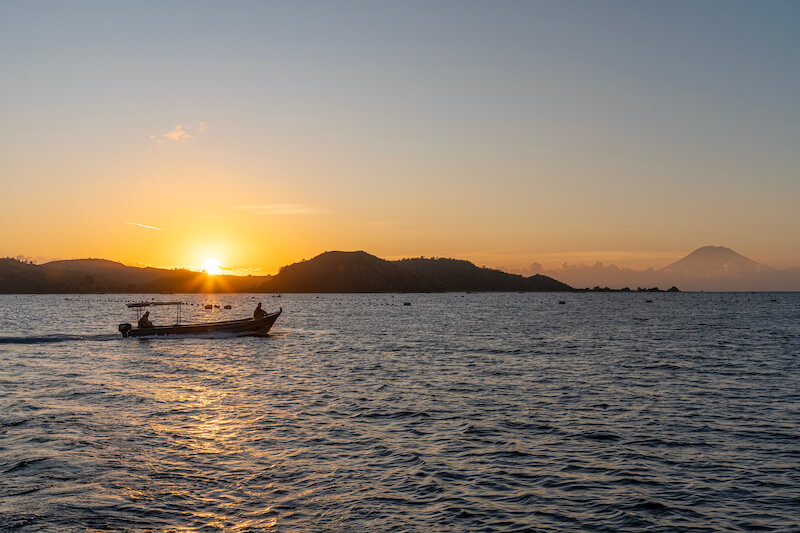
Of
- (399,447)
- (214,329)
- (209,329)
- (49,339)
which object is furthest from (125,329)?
(399,447)

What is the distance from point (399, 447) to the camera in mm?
19703

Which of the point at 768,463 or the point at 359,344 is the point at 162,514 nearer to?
the point at 768,463

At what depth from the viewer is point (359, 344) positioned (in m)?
60.8

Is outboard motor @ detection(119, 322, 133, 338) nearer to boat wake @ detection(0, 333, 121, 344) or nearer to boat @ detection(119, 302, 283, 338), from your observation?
boat @ detection(119, 302, 283, 338)

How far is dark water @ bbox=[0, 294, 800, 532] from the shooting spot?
13852mm

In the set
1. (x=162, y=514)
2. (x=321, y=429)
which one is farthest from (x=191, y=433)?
(x=162, y=514)

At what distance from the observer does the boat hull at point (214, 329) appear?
62.4 metres

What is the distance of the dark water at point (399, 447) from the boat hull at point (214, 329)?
20.7 m

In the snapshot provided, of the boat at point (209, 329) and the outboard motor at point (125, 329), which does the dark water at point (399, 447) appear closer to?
the boat at point (209, 329)

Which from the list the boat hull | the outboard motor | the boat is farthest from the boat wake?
the boat hull

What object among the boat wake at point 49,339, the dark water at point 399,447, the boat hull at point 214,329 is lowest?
the dark water at point 399,447

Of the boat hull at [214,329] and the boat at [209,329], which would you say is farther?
the boat hull at [214,329]

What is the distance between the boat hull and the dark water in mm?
20696

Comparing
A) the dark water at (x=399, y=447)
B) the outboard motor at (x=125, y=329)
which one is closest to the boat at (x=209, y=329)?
the outboard motor at (x=125, y=329)
